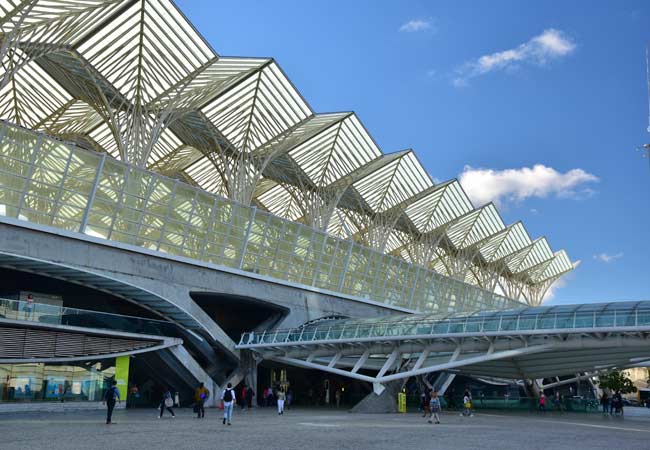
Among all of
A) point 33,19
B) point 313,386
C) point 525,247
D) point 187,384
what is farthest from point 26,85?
point 525,247

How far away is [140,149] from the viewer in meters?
44.1

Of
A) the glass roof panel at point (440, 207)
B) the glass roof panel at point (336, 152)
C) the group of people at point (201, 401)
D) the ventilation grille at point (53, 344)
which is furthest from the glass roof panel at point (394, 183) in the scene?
the ventilation grille at point (53, 344)

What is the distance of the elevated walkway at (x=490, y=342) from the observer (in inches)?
1212

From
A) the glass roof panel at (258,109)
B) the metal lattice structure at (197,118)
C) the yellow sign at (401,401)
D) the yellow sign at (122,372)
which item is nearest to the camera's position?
the yellow sign at (122,372)

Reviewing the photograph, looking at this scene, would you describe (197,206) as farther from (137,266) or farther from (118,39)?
(118,39)

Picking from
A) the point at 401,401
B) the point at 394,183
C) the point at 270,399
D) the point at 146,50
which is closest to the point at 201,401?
the point at 401,401

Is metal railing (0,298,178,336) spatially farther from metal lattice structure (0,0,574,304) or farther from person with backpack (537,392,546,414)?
person with backpack (537,392,546,414)

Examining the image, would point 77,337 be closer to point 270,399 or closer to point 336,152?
point 270,399

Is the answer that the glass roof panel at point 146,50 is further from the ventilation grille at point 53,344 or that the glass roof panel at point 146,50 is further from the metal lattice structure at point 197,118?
the ventilation grille at point 53,344

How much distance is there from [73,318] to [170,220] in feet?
33.7

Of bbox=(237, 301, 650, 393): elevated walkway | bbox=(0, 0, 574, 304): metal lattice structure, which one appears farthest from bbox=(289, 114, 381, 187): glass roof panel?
bbox=(237, 301, 650, 393): elevated walkway

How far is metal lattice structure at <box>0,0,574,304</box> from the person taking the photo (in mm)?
36250

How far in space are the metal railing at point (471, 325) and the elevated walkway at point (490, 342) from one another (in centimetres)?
4

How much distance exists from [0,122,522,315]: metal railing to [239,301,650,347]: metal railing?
709 centimetres
